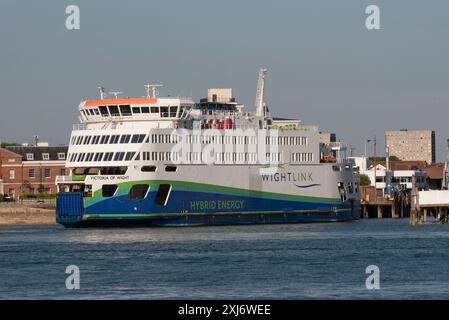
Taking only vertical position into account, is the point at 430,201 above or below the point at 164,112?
below

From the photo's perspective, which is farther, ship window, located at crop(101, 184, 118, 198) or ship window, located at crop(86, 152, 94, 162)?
ship window, located at crop(86, 152, 94, 162)

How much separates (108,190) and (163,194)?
12.2 feet

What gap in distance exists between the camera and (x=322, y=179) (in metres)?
86.3

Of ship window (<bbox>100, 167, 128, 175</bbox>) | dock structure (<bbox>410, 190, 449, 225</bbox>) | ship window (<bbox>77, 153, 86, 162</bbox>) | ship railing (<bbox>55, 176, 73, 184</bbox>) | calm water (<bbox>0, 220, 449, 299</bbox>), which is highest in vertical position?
ship window (<bbox>77, 153, 86, 162</bbox>)

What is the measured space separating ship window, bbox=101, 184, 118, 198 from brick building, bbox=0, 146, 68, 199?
39961 mm

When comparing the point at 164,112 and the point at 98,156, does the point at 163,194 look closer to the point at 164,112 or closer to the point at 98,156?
the point at 98,156

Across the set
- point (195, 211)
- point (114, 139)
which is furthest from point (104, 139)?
point (195, 211)

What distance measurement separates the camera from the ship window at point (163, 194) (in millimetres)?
75062

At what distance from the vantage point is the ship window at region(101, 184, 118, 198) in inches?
2894

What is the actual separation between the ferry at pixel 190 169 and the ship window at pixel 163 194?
6cm

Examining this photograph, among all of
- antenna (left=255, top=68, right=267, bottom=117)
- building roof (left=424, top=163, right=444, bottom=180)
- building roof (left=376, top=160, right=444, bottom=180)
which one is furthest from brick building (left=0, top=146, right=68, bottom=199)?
building roof (left=424, top=163, right=444, bottom=180)

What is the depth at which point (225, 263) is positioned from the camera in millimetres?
45094

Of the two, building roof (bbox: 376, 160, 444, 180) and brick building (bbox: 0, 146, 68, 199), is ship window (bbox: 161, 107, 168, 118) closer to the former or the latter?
brick building (bbox: 0, 146, 68, 199)

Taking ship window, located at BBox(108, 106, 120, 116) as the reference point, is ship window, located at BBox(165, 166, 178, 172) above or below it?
below
